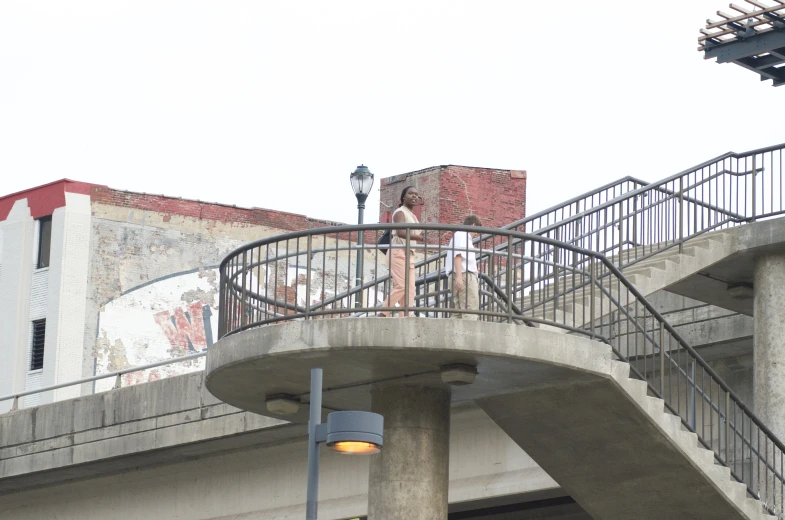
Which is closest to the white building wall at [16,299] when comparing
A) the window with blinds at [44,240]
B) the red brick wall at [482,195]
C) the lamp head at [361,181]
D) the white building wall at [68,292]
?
the window with blinds at [44,240]

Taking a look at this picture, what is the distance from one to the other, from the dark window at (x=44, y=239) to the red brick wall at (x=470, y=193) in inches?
478

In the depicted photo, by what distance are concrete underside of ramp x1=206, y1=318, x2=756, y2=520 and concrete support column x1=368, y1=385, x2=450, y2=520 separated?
10.7 inches

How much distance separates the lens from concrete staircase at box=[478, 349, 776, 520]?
1797cm

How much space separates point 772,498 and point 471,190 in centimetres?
3340

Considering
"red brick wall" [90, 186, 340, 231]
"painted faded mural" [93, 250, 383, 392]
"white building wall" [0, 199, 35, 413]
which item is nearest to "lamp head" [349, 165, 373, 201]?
"painted faded mural" [93, 250, 383, 392]

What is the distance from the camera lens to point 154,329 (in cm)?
4650

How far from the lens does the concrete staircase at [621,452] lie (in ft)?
59.0

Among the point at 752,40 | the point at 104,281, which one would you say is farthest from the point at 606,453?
the point at 104,281

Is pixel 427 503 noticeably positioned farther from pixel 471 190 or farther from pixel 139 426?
pixel 471 190

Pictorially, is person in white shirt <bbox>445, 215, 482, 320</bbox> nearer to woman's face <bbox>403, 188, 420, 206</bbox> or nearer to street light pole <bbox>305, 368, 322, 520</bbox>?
woman's face <bbox>403, 188, 420, 206</bbox>

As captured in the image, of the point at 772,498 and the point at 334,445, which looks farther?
the point at 772,498

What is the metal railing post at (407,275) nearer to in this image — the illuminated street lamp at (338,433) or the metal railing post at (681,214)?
the illuminated street lamp at (338,433)

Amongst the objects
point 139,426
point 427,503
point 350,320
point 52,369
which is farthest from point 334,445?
point 52,369

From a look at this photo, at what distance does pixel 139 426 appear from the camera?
87.4 ft
